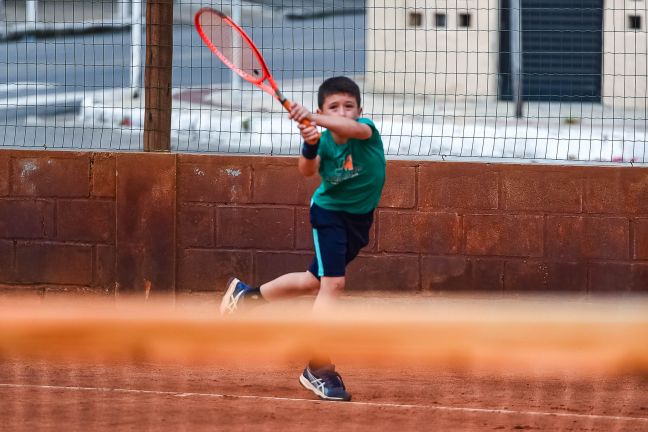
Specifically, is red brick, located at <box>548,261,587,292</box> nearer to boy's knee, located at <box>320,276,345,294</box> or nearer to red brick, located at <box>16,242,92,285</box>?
boy's knee, located at <box>320,276,345,294</box>

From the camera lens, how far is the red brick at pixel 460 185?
7891 millimetres

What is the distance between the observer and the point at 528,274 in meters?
7.91

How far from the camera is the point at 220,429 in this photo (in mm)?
5324

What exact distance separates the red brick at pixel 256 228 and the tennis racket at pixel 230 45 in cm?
133

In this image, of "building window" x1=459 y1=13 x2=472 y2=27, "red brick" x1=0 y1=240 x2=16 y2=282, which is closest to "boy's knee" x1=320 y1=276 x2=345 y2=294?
"red brick" x1=0 y1=240 x2=16 y2=282

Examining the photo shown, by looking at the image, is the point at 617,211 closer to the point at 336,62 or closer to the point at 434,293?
the point at 434,293

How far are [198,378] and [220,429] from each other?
115 cm

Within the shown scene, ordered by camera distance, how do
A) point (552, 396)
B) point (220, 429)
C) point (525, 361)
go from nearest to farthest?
point (220, 429) → point (552, 396) → point (525, 361)

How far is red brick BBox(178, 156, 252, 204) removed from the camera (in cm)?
801

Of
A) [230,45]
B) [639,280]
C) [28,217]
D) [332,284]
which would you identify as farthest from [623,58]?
[28,217]

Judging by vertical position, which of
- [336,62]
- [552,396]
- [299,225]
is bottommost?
[552,396]

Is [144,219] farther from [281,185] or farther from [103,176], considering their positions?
[281,185]

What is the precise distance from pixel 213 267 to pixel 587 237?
7.51 feet

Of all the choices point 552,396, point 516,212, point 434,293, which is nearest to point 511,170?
point 516,212
